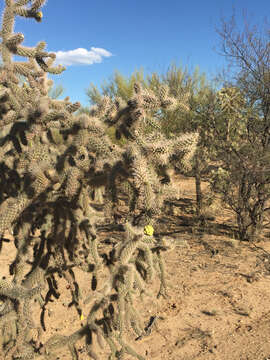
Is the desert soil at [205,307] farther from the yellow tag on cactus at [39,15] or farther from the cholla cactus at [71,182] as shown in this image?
the yellow tag on cactus at [39,15]

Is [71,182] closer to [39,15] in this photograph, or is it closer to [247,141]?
[39,15]

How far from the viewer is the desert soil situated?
11.7 feet

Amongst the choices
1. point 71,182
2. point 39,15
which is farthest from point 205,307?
point 39,15

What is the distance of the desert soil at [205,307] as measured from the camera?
11.7 feet

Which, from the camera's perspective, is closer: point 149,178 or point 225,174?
point 149,178

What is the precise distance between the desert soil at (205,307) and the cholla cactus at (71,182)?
0.53m

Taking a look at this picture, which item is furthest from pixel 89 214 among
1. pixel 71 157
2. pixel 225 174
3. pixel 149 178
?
pixel 225 174

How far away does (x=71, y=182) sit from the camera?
1.92 metres

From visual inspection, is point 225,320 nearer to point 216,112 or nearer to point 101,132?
point 101,132

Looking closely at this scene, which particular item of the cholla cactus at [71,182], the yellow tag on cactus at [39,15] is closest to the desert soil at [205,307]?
the cholla cactus at [71,182]

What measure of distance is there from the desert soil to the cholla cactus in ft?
1.75

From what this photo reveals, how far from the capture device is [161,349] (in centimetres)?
359

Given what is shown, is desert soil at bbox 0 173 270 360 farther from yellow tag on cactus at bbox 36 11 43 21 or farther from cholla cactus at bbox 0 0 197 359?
yellow tag on cactus at bbox 36 11 43 21

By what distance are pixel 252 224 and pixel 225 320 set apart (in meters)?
3.40
